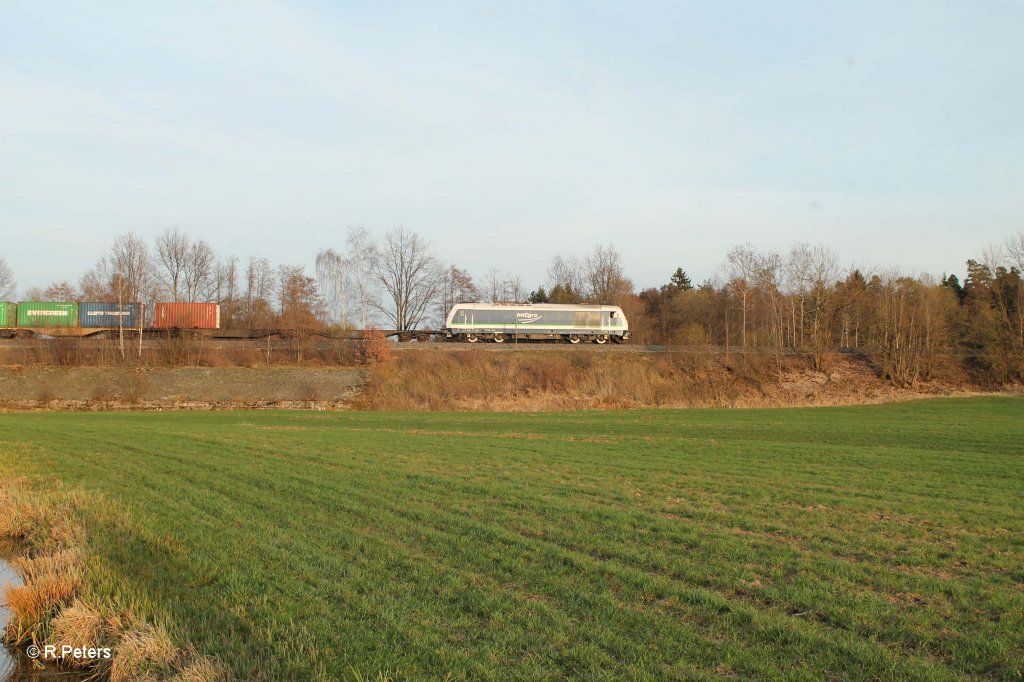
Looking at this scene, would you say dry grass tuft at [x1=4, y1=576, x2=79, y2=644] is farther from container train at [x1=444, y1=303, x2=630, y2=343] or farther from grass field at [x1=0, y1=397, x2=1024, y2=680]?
container train at [x1=444, y1=303, x2=630, y2=343]

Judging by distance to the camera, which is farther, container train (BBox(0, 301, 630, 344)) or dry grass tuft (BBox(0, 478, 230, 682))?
container train (BBox(0, 301, 630, 344))

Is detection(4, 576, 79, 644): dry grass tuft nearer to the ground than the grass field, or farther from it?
nearer to the ground

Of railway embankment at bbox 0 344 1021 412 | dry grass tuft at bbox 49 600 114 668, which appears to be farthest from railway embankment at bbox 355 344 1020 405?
dry grass tuft at bbox 49 600 114 668

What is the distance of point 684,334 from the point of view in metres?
72.0

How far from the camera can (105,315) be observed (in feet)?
192

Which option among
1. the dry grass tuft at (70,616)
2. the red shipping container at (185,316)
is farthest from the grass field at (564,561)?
the red shipping container at (185,316)

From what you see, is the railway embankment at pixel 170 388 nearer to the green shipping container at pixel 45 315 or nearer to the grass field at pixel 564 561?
the green shipping container at pixel 45 315

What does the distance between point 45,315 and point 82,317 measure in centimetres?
274

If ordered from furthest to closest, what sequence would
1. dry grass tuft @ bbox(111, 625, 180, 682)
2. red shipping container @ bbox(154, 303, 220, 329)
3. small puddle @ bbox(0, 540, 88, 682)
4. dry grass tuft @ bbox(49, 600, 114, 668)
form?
red shipping container @ bbox(154, 303, 220, 329) → dry grass tuft @ bbox(49, 600, 114, 668) → small puddle @ bbox(0, 540, 88, 682) → dry grass tuft @ bbox(111, 625, 180, 682)

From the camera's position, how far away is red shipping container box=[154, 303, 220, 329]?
194 feet

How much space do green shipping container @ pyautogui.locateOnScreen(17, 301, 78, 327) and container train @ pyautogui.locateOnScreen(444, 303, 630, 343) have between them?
31687 millimetres

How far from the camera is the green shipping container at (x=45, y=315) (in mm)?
58031

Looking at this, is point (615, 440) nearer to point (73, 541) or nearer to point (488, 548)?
point (488, 548)

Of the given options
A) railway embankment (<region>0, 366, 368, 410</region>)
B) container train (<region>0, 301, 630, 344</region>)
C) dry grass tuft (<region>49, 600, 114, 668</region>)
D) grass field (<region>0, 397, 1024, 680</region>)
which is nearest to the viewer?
grass field (<region>0, 397, 1024, 680</region>)
